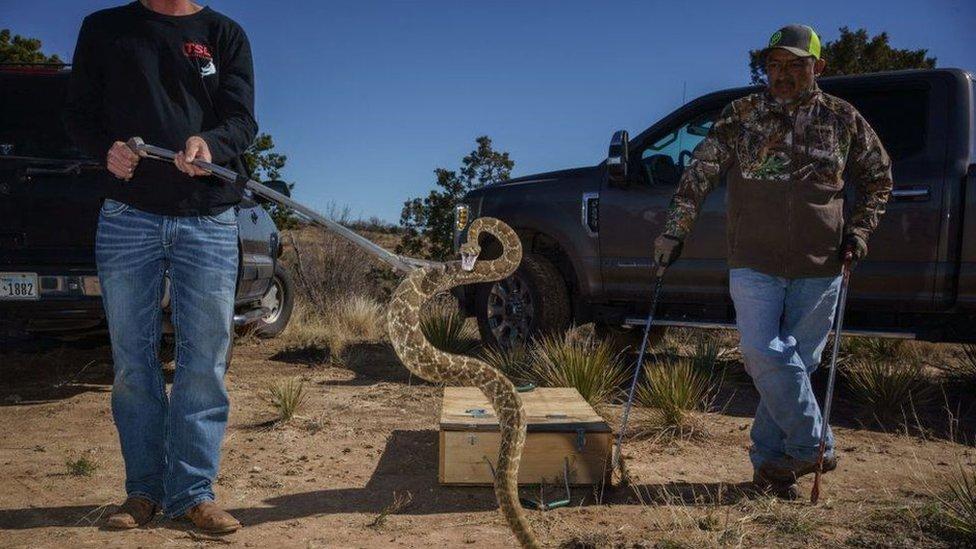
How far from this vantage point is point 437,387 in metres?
7.44

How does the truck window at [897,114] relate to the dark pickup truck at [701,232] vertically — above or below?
above

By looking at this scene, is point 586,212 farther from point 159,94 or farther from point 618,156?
point 159,94

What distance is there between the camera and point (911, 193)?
242 inches

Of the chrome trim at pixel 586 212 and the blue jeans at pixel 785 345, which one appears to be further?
the chrome trim at pixel 586 212

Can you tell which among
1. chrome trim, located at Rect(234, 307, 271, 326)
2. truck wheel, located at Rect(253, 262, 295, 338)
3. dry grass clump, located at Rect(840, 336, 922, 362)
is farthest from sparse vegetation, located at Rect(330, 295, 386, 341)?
dry grass clump, located at Rect(840, 336, 922, 362)

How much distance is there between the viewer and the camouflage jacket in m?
4.39

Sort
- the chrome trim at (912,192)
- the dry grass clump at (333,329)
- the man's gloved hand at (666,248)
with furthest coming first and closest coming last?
the dry grass clump at (333,329) → the chrome trim at (912,192) → the man's gloved hand at (666,248)

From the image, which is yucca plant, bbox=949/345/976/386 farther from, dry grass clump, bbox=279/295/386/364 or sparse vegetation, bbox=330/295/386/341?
sparse vegetation, bbox=330/295/386/341

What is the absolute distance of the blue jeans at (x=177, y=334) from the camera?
12.5 ft

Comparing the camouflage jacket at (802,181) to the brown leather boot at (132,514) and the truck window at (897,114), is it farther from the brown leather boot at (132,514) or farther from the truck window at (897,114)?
the brown leather boot at (132,514)

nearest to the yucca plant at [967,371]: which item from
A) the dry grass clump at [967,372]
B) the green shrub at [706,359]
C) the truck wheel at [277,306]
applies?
the dry grass clump at [967,372]

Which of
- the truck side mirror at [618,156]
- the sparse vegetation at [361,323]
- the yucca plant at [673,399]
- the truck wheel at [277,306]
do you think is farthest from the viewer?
the sparse vegetation at [361,323]

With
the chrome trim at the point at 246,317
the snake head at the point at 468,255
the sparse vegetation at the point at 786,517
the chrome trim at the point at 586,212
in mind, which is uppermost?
the chrome trim at the point at 586,212

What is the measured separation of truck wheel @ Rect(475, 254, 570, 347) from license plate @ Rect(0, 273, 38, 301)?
3873 mm
